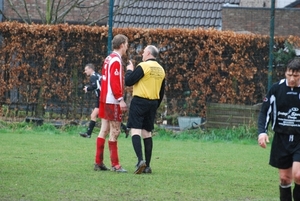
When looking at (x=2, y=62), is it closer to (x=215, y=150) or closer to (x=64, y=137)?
(x=64, y=137)

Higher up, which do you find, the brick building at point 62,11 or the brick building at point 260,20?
the brick building at point 62,11

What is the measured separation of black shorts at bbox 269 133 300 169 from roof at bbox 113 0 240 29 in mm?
18945

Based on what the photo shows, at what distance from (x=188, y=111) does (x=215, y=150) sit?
4493 mm

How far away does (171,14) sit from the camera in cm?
2795

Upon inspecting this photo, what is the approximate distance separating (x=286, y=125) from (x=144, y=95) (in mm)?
3573

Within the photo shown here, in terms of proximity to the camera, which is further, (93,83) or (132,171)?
(93,83)

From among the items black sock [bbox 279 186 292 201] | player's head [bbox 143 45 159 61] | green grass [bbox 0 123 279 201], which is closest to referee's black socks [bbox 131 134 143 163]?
green grass [bbox 0 123 279 201]

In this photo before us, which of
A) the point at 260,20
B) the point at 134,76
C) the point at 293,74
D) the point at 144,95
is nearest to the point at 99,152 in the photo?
the point at 144,95

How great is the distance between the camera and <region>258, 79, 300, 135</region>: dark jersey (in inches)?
339

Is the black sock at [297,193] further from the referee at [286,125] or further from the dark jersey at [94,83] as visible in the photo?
the dark jersey at [94,83]

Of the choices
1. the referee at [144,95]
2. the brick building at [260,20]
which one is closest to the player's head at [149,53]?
the referee at [144,95]

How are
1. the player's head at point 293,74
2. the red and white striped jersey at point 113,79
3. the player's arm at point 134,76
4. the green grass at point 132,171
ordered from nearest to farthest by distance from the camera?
1. the player's head at point 293,74
2. the green grass at point 132,171
3. the red and white striped jersey at point 113,79
4. the player's arm at point 134,76

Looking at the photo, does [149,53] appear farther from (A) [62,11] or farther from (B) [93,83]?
(A) [62,11]

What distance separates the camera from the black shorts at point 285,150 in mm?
8586
